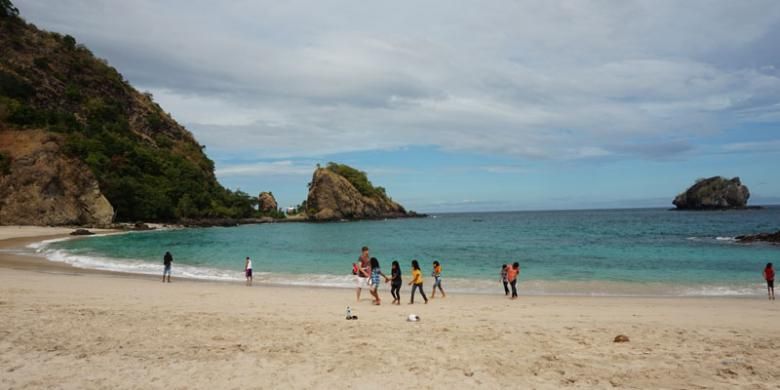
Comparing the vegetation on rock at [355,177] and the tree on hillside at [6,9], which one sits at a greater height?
the tree on hillside at [6,9]

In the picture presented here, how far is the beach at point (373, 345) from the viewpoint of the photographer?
21.6 feet

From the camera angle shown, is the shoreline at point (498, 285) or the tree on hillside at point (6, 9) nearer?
the shoreline at point (498, 285)

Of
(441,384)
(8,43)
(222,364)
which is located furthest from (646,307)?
(8,43)

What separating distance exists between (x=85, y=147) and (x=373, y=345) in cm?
8637

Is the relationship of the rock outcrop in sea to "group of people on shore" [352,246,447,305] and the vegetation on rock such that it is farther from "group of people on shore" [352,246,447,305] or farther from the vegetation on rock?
the vegetation on rock

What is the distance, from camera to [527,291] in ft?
60.0

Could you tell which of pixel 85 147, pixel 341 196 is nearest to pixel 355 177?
pixel 341 196

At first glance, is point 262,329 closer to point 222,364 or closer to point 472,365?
point 222,364

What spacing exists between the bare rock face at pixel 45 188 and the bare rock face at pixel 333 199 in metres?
53.9

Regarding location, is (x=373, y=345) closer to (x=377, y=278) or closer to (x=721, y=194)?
(x=377, y=278)

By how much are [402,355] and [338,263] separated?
20886 mm

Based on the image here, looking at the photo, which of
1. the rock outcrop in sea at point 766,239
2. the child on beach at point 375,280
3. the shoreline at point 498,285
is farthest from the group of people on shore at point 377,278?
the rock outcrop in sea at point 766,239

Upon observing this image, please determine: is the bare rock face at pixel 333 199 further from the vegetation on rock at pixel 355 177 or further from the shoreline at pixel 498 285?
the shoreline at pixel 498 285

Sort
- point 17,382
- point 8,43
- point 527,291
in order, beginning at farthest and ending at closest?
1. point 8,43
2. point 527,291
3. point 17,382
